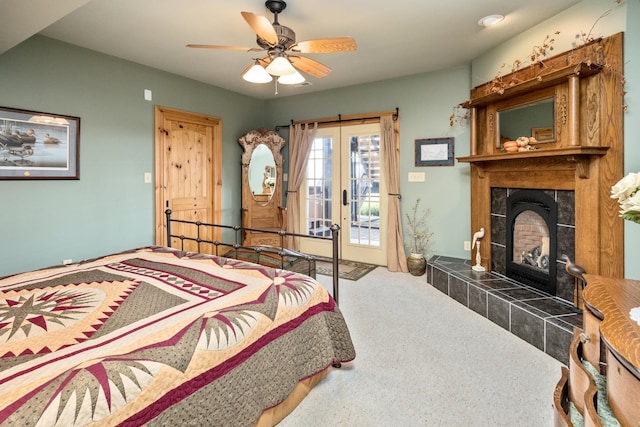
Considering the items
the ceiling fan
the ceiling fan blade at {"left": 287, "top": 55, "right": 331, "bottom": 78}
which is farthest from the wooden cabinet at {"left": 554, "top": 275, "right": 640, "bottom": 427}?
the ceiling fan blade at {"left": 287, "top": 55, "right": 331, "bottom": 78}

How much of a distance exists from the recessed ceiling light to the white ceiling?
0.05 m

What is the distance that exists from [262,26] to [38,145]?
2628 millimetres

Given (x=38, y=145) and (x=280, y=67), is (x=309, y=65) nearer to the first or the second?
(x=280, y=67)

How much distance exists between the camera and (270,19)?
9.49ft

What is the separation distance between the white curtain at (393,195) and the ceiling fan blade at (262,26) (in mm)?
2547

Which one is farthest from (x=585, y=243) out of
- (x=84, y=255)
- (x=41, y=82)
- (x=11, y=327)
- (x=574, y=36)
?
(x=41, y=82)

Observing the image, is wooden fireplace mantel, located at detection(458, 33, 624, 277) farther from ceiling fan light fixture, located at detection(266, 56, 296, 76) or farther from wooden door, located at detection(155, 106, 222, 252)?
wooden door, located at detection(155, 106, 222, 252)

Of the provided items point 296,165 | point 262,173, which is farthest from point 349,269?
point 262,173

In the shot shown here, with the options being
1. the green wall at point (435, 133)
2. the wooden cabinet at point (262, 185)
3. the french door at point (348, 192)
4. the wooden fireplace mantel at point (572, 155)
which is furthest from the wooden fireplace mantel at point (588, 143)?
the wooden cabinet at point (262, 185)

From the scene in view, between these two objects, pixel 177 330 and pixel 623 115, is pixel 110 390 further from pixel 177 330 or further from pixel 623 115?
pixel 623 115

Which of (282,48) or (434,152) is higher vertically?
(282,48)

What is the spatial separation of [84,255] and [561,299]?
4.62 metres

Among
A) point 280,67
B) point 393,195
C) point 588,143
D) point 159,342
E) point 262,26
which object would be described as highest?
point 262,26

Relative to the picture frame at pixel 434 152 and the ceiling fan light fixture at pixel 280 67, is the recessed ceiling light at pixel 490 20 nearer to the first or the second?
the picture frame at pixel 434 152
